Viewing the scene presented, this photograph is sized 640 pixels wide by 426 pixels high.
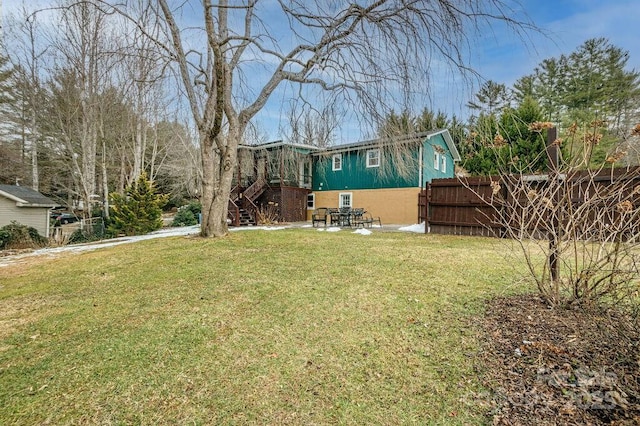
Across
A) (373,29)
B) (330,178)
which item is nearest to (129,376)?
(373,29)

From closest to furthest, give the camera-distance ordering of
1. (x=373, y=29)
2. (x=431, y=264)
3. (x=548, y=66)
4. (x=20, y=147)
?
(x=548, y=66), (x=373, y=29), (x=431, y=264), (x=20, y=147)

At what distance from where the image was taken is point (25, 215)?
45.7ft

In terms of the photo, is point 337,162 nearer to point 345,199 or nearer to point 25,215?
point 345,199

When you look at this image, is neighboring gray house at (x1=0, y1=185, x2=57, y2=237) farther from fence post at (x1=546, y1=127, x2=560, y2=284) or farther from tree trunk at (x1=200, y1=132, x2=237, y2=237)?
fence post at (x1=546, y1=127, x2=560, y2=284)

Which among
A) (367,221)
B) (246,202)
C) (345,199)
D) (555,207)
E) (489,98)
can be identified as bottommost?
(367,221)

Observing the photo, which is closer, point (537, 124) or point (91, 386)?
point (91, 386)

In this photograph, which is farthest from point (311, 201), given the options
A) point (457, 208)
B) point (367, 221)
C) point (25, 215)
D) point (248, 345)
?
point (248, 345)

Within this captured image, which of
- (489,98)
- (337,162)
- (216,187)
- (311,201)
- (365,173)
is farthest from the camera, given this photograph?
(311,201)

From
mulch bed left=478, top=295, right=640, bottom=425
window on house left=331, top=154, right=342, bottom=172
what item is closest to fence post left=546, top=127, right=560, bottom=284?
mulch bed left=478, top=295, right=640, bottom=425

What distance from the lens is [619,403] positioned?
71.7 inches

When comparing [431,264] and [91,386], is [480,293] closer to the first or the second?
[431,264]

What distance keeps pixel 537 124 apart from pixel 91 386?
445 cm

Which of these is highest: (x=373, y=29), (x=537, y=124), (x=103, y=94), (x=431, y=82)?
(x=103, y=94)

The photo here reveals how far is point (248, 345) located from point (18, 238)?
1442 cm
